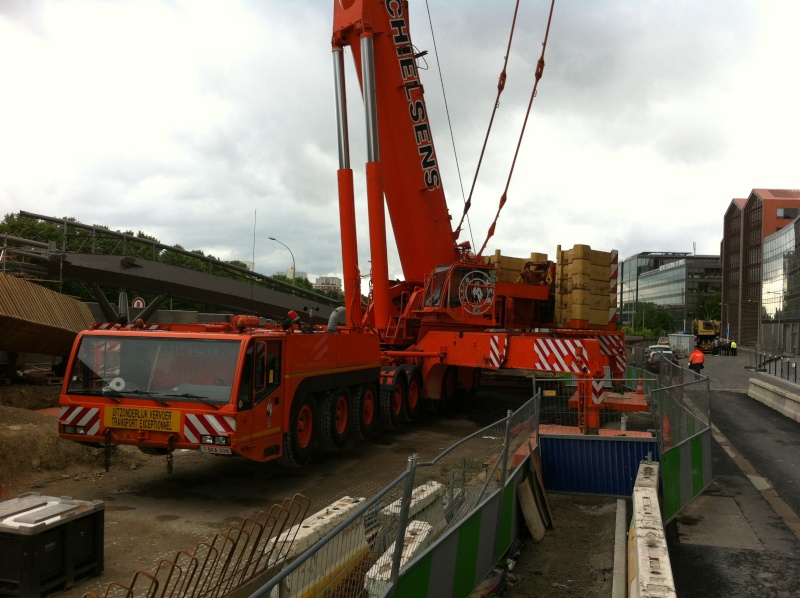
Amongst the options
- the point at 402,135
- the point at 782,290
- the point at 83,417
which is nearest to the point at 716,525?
the point at 83,417

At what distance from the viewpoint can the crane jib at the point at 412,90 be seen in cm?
1478

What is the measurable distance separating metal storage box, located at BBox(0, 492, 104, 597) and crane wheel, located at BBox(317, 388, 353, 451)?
4274 millimetres

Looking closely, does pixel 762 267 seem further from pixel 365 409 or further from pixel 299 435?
pixel 299 435

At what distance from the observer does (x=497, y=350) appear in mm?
13461

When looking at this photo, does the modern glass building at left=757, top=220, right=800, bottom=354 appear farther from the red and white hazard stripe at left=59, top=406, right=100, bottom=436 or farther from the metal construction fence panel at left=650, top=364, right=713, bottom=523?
the red and white hazard stripe at left=59, top=406, right=100, bottom=436

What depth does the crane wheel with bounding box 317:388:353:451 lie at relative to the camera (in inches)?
392

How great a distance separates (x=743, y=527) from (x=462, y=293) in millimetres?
7868

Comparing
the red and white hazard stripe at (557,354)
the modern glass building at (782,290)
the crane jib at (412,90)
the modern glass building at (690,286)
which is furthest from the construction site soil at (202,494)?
the modern glass building at (690,286)

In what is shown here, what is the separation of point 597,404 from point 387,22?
9.41 m

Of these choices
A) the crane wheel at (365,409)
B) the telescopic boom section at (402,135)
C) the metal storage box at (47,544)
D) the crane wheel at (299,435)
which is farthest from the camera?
the telescopic boom section at (402,135)

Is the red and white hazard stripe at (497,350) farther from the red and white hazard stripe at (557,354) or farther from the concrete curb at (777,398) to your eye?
the concrete curb at (777,398)

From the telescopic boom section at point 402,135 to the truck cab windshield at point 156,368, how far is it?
642 cm

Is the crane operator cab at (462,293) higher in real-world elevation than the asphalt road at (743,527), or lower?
higher

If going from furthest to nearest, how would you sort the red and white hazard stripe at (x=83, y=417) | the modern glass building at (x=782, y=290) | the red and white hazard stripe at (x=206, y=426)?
the modern glass building at (x=782, y=290) < the red and white hazard stripe at (x=83, y=417) < the red and white hazard stripe at (x=206, y=426)
